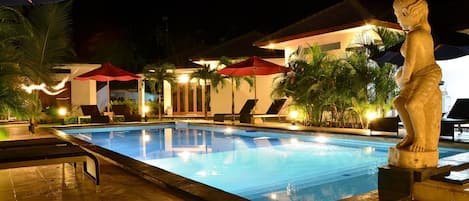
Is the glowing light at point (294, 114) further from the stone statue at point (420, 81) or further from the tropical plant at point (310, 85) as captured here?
the stone statue at point (420, 81)

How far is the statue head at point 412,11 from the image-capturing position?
3.80m

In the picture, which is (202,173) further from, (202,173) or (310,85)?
(310,85)

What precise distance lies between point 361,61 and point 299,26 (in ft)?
16.9

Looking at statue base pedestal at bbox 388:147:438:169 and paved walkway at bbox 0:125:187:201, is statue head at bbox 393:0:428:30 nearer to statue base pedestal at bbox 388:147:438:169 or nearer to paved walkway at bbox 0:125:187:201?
statue base pedestal at bbox 388:147:438:169

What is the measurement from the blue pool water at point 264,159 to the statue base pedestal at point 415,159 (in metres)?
2.04

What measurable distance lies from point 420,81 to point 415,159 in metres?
0.71

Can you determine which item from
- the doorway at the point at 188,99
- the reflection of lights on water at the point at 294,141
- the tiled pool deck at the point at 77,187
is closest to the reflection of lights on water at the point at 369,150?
the reflection of lights on water at the point at 294,141

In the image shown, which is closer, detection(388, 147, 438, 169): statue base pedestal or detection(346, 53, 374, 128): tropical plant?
detection(388, 147, 438, 169): statue base pedestal

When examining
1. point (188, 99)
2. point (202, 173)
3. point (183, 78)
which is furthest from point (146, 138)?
point (188, 99)

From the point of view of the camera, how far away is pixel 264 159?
29.5ft

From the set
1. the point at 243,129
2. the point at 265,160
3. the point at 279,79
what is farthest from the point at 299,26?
the point at 265,160

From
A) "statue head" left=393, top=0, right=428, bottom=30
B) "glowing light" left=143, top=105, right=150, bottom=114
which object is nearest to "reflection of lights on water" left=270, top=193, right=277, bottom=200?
"statue head" left=393, top=0, right=428, bottom=30

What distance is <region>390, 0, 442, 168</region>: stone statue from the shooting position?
12.4 ft

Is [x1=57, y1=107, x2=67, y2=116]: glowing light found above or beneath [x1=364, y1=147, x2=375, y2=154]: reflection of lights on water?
above
